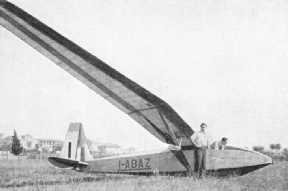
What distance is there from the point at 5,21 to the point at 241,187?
5937 millimetres

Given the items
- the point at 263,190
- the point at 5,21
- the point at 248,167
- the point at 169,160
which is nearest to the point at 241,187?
the point at 263,190

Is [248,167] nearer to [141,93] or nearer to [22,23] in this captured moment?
[141,93]

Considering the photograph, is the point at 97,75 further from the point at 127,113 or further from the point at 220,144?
the point at 220,144

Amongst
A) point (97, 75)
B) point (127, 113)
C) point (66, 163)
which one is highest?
point (97, 75)

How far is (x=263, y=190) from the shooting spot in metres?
5.82

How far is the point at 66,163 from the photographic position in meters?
9.83

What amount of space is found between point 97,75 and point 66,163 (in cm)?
477

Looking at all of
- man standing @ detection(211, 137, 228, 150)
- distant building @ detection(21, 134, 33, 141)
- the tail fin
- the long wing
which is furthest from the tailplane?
distant building @ detection(21, 134, 33, 141)

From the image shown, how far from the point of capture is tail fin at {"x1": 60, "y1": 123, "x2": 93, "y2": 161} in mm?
10656

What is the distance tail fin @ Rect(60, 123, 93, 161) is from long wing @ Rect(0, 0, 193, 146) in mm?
3367

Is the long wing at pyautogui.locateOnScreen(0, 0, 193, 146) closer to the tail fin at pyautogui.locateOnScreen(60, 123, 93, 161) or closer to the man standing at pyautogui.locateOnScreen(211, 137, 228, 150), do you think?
the man standing at pyautogui.locateOnScreen(211, 137, 228, 150)

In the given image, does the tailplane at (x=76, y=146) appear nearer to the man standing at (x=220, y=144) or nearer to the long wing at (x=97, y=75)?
the long wing at (x=97, y=75)

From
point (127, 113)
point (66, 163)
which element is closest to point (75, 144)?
point (66, 163)

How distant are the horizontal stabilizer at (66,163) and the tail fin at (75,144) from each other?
0.58m
